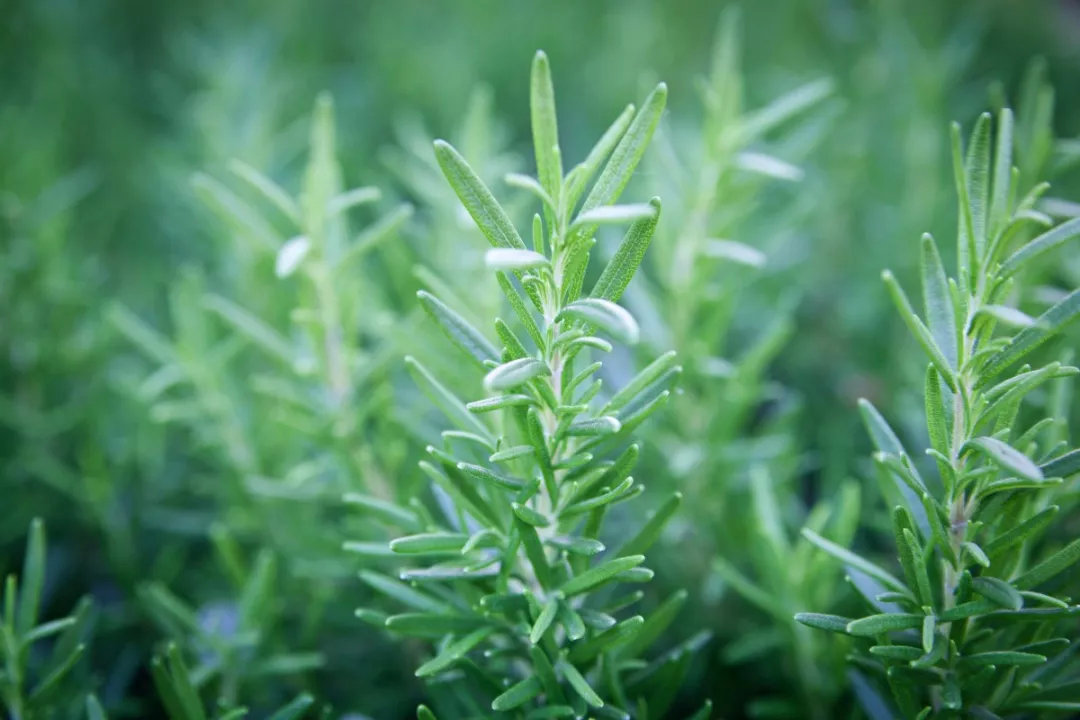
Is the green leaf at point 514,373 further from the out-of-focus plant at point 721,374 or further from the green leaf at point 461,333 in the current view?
the out-of-focus plant at point 721,374

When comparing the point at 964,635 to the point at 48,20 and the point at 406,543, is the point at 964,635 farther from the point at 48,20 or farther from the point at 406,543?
the point at 48,20

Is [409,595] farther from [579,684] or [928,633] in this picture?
[928,633]

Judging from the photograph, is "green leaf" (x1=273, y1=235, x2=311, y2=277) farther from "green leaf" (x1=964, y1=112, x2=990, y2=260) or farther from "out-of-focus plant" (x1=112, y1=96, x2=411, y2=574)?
"green leaf" (x1=964, y1=112, x2=990, y2=260)

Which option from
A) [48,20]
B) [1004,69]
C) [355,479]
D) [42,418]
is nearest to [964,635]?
[355,479]

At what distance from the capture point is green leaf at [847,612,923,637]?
32cm

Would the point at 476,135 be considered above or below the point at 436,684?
above

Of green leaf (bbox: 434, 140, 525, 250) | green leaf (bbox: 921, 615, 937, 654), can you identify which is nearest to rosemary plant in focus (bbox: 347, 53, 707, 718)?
green leaf (bbox: 434, 140, 525, 250)

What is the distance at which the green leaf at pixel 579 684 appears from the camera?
0.31m

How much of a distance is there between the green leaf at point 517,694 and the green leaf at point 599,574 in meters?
0.04

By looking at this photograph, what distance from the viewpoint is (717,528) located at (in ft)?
1.75

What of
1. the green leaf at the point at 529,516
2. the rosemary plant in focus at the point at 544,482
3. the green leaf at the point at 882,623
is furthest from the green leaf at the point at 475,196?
the green leaf at the point at 882,623

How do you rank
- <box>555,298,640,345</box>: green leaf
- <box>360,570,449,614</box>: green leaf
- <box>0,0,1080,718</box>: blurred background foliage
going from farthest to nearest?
<box>0,0,1080,718</box>: blurred background foliage < <box>360,570,449,614</box>: green leaf < <box>555,298,640,345</box>: green leaf

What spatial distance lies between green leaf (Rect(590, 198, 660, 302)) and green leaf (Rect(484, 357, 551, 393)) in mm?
44

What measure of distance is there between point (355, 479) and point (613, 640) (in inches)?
7.6
